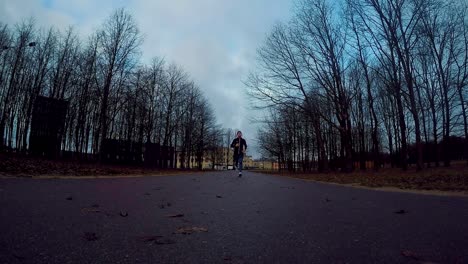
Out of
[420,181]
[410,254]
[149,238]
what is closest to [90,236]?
[149,238]

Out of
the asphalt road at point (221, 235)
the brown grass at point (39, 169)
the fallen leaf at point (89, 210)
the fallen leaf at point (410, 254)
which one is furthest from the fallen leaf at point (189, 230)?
the brown grass at point (39, 169)

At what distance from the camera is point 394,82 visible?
80.6 ft

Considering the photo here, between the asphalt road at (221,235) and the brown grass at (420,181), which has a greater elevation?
the brown grass at (420,181)

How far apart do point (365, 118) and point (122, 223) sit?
48.8m

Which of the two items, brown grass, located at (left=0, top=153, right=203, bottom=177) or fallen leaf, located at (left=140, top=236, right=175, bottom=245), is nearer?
fallen leaf, located at (left=140, top=236, right=175, bottom=245)

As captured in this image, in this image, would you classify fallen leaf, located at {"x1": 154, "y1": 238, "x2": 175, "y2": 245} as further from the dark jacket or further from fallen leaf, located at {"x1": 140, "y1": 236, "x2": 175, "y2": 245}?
the dark jacket

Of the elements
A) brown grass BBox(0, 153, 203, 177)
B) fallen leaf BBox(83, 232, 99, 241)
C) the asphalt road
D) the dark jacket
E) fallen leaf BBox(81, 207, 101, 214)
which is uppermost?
the dark jacket

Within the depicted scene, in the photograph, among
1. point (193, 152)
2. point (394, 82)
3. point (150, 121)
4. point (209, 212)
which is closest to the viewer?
point (209, 212)

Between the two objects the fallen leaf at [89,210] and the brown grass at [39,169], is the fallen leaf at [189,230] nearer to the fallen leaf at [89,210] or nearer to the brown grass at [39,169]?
the fallen leaf at [89,210]

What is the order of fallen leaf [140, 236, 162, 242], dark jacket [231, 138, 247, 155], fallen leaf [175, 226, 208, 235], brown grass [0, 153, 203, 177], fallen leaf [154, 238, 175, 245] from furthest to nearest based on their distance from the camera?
dark jacket [231, 138, 247, 155] → brown grass [0, 153, 203, 177] → fallen leaf [175, 226, 208, 235] → fallen leaf [140, 236, 162, 242] → fallen leaf [154, 238, 175, 245]

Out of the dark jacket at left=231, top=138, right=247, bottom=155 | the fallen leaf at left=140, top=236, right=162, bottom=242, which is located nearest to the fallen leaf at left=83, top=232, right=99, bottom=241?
the fallen leaf at left=140, top=236, right=162, bottom=242

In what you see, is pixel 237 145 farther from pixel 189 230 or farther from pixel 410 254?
pixel 410 254

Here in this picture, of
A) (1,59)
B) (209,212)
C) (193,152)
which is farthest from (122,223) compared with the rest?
(193,152)

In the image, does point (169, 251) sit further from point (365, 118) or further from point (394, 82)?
point (365, 118)
